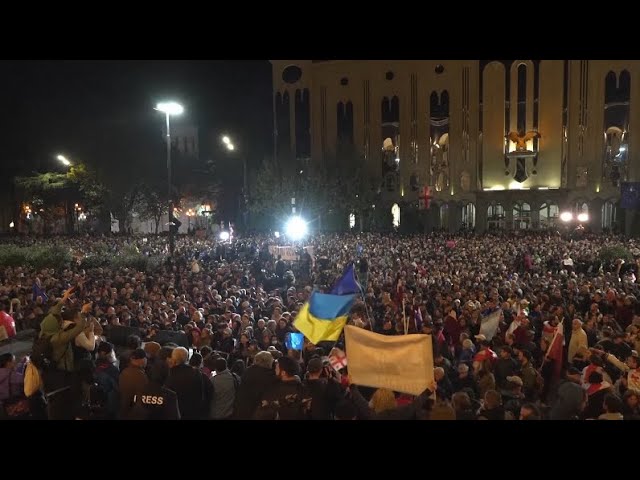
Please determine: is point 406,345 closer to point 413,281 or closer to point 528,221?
point 413,281

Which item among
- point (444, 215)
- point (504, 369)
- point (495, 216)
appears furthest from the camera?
point (444, 215)

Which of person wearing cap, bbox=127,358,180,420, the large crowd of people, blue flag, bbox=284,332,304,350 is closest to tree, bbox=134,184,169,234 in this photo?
the large crowd of people

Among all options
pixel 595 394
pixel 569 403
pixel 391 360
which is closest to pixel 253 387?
pixel 391 360

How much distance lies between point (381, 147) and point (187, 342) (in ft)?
131

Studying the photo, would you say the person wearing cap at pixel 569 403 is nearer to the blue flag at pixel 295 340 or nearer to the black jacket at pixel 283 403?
the black jacket at pixel 283 403

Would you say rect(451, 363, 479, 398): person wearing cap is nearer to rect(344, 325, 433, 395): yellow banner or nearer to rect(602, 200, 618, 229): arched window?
rect(344, 325, 433, 395): yellow banner

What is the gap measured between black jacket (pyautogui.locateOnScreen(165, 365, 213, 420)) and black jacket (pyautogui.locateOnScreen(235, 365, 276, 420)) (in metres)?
0.38

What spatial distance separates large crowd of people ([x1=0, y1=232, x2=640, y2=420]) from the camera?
5359mm

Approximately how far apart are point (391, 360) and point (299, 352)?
2430mm

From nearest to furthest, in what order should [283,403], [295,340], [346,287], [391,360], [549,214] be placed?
[283,403] → [391,360] → [295,340] → [346,287] → [549,214]

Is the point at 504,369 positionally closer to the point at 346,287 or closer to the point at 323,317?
the point at 323,317

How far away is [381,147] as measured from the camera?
154 ft

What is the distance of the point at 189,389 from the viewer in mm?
5625

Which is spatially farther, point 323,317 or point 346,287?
point 346,287
